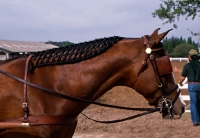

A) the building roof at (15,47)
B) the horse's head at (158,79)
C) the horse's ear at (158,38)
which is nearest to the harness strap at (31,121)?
the horse's head at (158,79)

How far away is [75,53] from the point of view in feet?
11.0

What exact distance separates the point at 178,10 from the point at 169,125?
19228mm

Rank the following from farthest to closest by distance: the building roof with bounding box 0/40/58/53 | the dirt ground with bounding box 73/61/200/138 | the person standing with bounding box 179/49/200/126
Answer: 1. the building roof with bounding box 0/40/58/53
2. the person standing with bounding box 179/49/200/126
3. the dirt ground with bounding box 73/61/200/138

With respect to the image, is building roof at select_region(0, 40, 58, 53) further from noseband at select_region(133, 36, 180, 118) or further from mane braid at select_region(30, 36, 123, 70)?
noseband at select_region(133, 36, 180, 118)

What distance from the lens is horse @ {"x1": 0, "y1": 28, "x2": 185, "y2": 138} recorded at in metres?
3.14

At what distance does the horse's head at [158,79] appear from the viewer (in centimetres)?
316

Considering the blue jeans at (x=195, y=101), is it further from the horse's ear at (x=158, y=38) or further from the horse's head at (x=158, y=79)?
the horse's ear at (x=158, y=38)

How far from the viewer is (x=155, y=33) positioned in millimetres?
3248

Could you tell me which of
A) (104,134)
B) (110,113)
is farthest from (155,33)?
(110,113)

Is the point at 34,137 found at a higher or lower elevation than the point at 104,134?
higher

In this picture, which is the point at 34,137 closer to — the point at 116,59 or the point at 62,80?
the point at 62,80

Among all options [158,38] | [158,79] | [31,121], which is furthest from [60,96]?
[158,38]

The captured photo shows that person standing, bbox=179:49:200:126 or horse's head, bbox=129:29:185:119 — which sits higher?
horse's head, bbox=129:29:185:119

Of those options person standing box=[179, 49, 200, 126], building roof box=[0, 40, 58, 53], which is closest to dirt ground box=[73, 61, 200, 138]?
person standing box=[179, 49, 200, 126]
